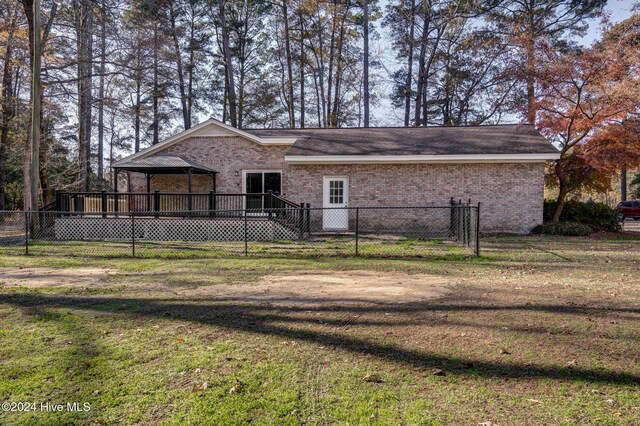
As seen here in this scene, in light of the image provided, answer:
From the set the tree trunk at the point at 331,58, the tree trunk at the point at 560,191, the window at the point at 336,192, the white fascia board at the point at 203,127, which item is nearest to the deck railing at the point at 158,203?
the window at the point at 336,192

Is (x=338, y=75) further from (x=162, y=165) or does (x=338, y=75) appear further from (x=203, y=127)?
(x=162, y=165)

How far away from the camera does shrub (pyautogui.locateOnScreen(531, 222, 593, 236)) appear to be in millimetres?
14641

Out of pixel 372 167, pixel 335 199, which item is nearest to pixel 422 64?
pixel 372 167

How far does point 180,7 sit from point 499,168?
2503cm

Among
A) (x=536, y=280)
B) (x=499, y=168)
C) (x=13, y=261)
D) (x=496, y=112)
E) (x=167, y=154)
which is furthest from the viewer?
(x=496, y=112)

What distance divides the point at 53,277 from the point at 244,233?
18.5ft

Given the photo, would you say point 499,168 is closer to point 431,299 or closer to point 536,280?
point 536,280

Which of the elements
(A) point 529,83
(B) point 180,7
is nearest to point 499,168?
(A) point 529,83

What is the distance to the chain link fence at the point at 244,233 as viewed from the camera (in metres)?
10.6

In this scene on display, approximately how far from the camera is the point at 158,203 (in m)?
14.4

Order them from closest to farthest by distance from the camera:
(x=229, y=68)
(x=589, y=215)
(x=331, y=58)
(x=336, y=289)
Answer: (x=336, y=289)
(x=589, y=215)
(x=229, y=68)
(x=331, y=58)

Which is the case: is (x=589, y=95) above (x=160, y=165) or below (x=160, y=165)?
above

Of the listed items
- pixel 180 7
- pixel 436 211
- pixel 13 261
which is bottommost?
pixel 13 261

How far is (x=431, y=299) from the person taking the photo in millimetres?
5531
